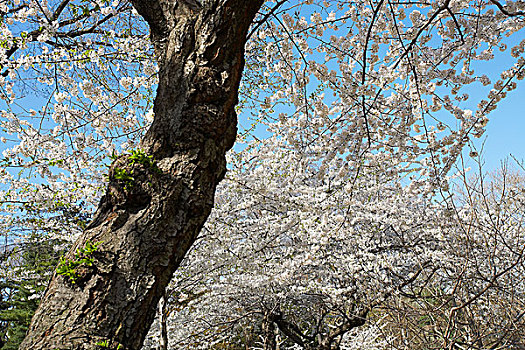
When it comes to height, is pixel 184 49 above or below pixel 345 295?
below

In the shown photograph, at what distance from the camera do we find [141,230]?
1489 mm

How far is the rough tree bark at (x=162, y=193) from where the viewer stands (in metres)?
1.36

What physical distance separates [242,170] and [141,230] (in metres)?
4.49

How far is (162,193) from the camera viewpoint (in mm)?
1565

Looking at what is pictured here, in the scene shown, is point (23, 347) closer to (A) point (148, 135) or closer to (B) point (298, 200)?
(A) point (148, 135)

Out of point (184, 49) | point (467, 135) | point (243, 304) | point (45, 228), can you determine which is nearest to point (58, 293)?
point (184, 49)

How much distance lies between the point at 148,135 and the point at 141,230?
48 cm

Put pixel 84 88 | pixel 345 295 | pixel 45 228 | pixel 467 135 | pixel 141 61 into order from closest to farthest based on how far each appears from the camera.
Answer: pixel 467 135 < pixel 141 61 < pixel 84 88 < pixel 45 228 < pixel 345 295

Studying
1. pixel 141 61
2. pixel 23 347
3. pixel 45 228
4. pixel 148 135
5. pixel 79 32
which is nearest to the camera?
pixel 23 347

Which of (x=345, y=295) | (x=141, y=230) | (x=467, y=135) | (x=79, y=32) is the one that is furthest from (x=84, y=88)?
(x=345, y=295)

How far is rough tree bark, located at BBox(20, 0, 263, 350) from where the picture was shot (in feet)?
4.45

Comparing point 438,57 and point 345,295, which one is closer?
point 438,57

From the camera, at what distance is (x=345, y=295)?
6.86m

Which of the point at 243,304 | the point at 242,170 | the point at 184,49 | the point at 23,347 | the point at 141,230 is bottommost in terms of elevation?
the point at 23,347
